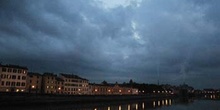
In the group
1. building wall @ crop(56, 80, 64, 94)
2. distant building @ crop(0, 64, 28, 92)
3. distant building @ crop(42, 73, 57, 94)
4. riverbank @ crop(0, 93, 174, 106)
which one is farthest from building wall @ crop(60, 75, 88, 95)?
riverbank @ crop(0, 93, 174, 106)

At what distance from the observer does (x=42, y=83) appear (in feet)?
398

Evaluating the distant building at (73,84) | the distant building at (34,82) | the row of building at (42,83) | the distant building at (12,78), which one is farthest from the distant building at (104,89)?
the distant building at (12,78)

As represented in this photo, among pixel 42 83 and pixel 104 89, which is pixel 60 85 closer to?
pixel 42 83

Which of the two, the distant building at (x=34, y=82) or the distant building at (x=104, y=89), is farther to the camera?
the distant building at (x=104, y=89)

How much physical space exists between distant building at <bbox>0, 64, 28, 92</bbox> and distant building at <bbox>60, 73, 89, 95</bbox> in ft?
109

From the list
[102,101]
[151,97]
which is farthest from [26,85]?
[151,97]

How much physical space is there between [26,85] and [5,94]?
59.9 meters

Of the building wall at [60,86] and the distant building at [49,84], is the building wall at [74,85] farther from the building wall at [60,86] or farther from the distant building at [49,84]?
the distant building at [49,84]

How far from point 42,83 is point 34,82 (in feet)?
17.8

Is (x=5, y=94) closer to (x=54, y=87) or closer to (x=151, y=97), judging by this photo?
(x=54, y=87)

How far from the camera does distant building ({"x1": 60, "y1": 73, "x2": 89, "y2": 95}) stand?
13530cm

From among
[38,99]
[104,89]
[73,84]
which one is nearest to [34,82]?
[73,84]

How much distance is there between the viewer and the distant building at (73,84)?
5327 inches

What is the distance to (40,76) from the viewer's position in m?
121
